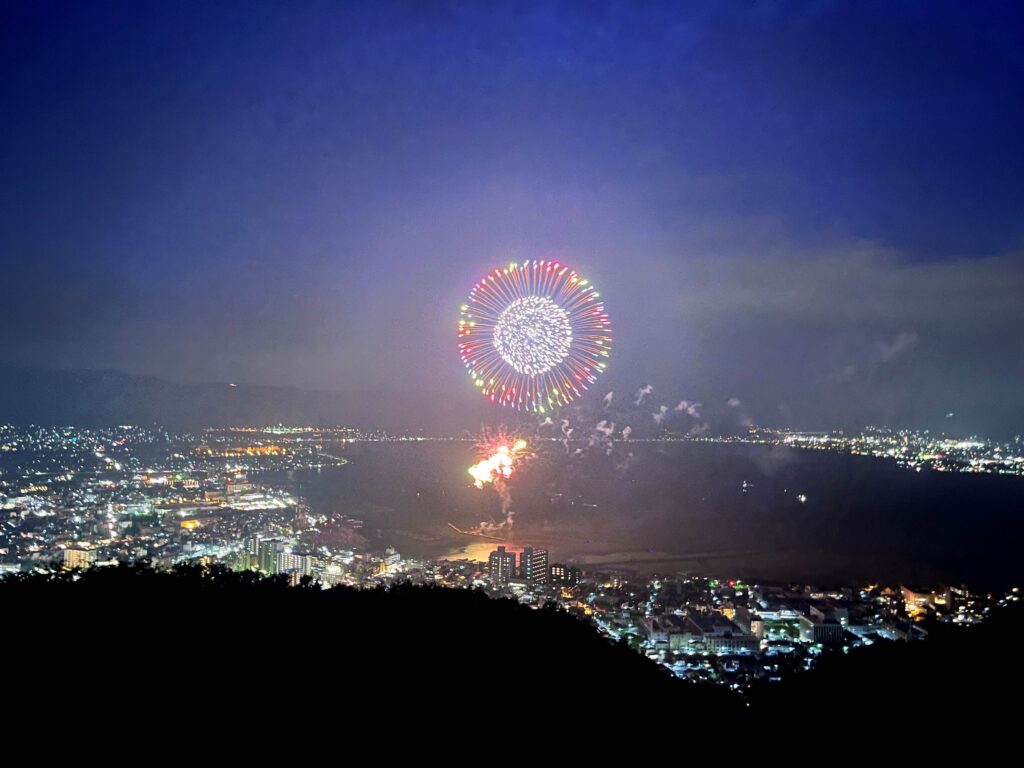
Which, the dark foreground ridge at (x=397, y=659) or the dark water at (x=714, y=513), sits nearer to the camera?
the dark foreground ridge at (x=397, y=659)

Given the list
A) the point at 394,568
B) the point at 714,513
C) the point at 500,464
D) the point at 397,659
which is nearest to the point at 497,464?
Result: the point at 500,464

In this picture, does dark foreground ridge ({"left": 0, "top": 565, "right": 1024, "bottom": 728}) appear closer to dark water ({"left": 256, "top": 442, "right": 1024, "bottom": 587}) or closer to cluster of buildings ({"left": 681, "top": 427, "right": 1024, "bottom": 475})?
dark water ({"left": 256, "top": 442, "right": 1024, "bottom": 587})

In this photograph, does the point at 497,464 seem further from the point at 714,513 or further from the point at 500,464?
the point at 714,513

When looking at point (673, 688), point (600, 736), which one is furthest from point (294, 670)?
point (673, 688)

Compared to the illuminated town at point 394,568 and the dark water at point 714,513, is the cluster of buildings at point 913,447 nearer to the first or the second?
A: the dark water at point 714,513

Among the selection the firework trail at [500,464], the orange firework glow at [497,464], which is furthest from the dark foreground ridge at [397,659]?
the orange firework glow at [497,464]
